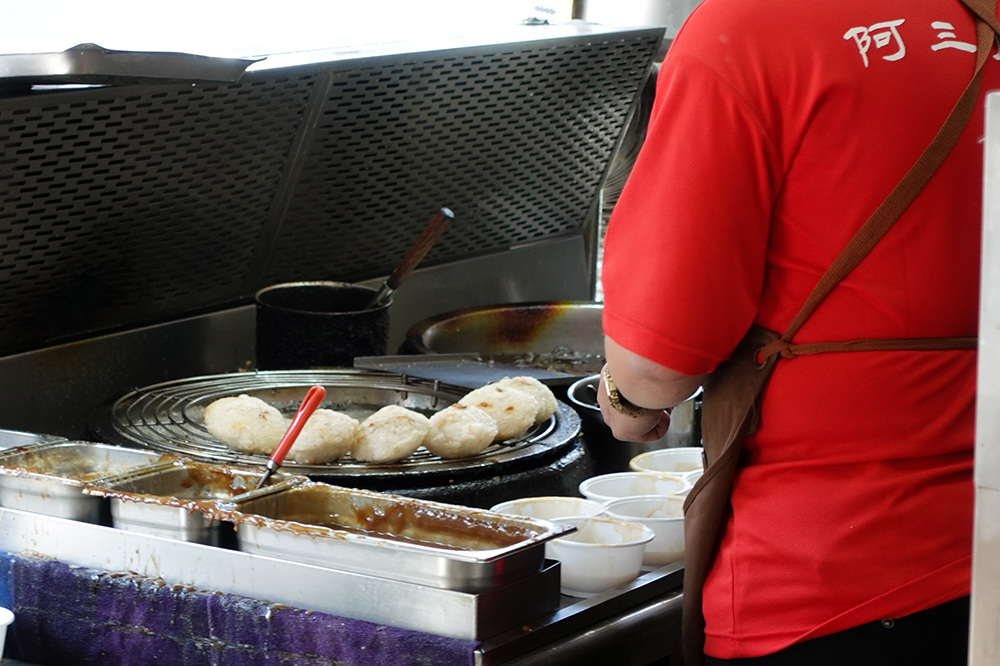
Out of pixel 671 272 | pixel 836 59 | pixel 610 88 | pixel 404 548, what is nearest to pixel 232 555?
pixel 404 548

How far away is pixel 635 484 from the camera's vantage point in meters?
2.19

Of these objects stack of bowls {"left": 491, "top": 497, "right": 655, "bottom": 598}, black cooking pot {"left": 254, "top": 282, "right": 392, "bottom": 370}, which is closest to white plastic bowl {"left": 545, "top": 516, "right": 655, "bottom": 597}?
stack of bowls {"left": 491, "top": 497, "right": 655, "bottom": 598}

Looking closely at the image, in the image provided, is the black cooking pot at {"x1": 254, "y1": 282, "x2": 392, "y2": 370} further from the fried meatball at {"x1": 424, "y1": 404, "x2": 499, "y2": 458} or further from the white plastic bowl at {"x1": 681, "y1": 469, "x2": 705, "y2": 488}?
the white plastic bowl at {"x1": 681, "y1": 469, "x2": 705, "y2": 488}

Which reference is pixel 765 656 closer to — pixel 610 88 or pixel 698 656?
pixel 698 656

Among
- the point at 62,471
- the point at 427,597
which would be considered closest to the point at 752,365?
the point at 427,597

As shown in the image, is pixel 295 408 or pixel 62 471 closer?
pixel 62 471

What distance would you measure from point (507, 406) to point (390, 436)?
0.31 meters

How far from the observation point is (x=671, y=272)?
1301 mm

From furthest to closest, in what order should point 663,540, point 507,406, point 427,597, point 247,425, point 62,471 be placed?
point 507,406
point 247,425
point 62,471
point 663,540
point 427,597

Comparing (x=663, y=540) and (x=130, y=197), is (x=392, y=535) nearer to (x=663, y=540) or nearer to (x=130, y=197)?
(x=663, y=540)

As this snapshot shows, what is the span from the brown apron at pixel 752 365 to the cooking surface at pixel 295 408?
24.1 inches

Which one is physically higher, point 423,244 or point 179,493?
point 423,244

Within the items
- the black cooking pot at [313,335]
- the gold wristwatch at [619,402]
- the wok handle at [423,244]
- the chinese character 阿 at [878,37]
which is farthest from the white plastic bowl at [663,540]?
the wok handle at [423,244]

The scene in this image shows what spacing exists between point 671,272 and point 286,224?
185cm
